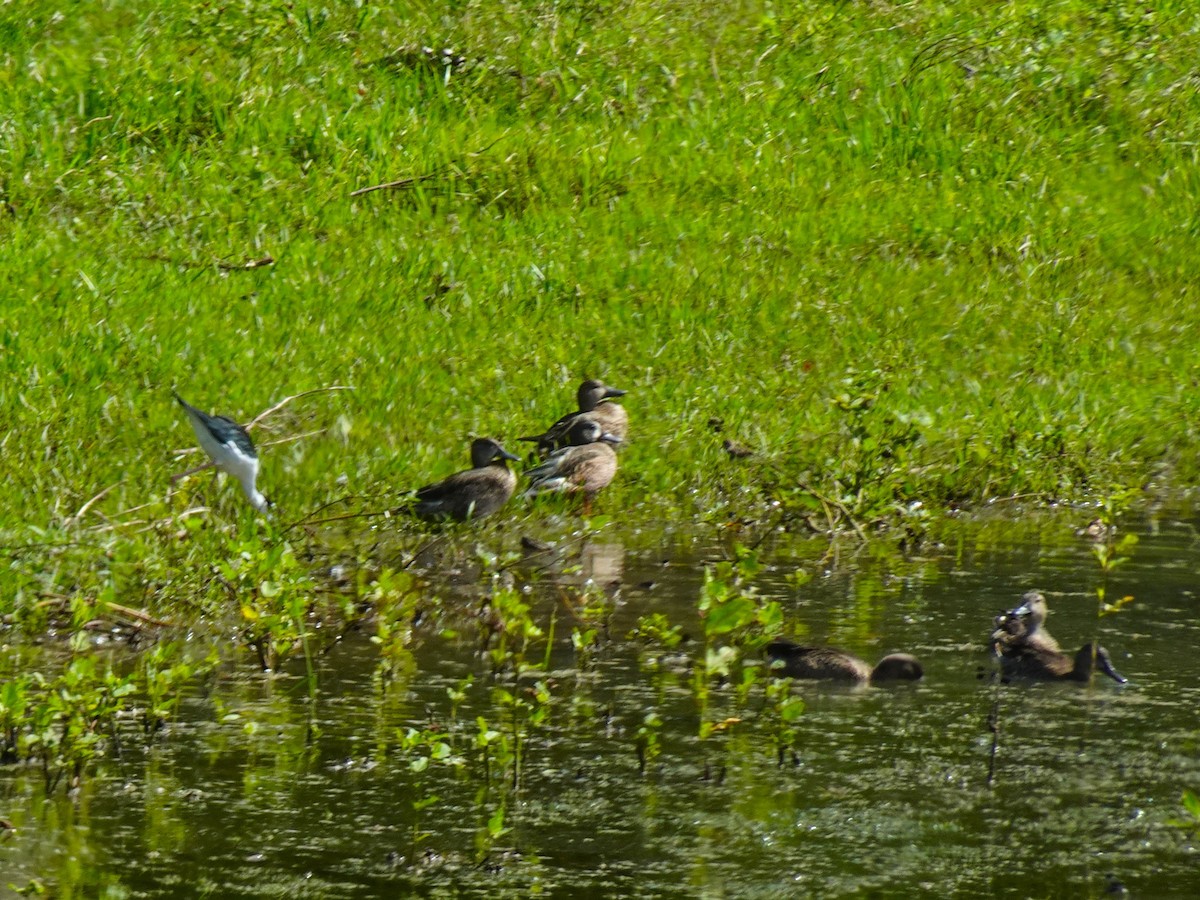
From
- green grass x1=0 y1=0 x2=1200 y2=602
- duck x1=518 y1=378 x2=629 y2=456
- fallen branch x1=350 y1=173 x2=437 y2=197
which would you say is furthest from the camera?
fallen branch x1=350 y1=173 x2=437 y2=197

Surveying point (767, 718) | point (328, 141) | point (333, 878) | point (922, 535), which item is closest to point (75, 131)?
point (328, 141)

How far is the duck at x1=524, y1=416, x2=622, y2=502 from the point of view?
9.55m

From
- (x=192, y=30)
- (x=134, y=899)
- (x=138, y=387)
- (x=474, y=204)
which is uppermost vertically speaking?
(x=192, y=30)

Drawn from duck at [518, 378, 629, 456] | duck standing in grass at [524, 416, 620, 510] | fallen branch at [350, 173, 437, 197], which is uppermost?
fallen branch at [350, 173, 437, 197]

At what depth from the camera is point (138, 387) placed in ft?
33.0

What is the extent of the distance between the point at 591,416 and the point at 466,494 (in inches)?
50.5

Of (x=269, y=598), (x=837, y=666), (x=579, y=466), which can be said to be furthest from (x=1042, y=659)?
(x=579, y=466)

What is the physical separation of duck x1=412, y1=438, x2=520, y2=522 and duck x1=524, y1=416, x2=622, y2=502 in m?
0.32

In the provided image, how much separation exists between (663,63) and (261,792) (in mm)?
10467

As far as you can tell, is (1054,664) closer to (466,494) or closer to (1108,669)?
(1108,669)

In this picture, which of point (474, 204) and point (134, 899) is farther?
point (474, 204)

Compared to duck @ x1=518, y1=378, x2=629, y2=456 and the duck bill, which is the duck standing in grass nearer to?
duck @ x1=518, y1=378, x2=629, y2=456

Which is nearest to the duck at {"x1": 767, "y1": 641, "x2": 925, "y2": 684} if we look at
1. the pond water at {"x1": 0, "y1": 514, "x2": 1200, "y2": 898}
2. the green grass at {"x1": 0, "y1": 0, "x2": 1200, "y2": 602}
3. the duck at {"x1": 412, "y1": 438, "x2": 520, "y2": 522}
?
the pond water at {"x1": 0, "y1": 514, "x2": 1200, "y2": 898}

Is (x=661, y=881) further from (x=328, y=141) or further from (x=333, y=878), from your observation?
(x=328, y=141)
